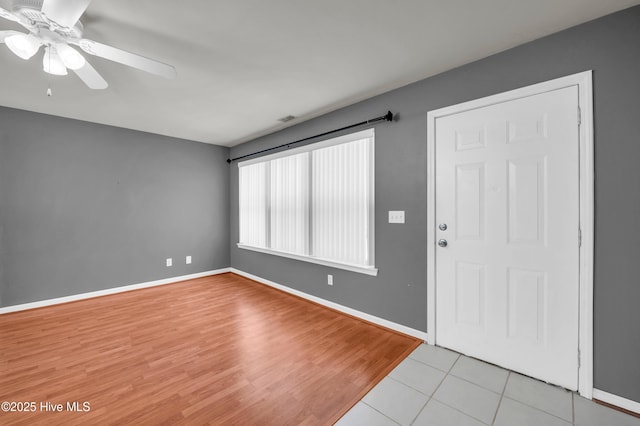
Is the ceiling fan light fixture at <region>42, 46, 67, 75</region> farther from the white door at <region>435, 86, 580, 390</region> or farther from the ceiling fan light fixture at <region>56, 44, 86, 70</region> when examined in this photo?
the white door at <region>435, 86, 580, 390</region>

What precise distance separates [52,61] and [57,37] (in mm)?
296

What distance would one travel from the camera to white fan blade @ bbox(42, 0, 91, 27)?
1285 millimetres

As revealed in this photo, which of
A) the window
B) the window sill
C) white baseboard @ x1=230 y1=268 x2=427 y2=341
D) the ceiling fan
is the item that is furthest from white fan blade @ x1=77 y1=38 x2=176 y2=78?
white baseboard @ x1=230 y1=268 x2=427 y2=341

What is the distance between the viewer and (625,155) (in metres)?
1.61

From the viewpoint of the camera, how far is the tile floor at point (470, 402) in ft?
5.10

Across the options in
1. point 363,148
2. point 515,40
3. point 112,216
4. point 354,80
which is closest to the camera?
point 515,40

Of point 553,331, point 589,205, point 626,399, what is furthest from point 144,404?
point 589,205

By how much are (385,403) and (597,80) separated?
2522mm

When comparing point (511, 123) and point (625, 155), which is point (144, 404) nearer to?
point (511, 123)

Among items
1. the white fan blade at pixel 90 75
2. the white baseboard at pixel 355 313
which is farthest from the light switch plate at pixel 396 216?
the white fan blade at pixel 90 75

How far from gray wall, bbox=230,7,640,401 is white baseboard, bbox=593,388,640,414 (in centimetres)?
3

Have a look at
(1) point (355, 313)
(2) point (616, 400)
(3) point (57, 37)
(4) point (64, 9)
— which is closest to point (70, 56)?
(3) point (57, 37)

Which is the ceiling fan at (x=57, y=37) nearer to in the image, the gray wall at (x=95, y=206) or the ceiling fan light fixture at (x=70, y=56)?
the ceiling fan light fixture at (x=70, y=56)

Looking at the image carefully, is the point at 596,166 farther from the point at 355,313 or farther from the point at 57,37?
the point at 57,37
